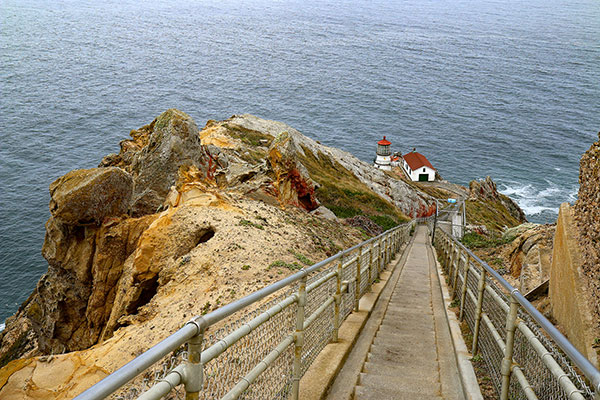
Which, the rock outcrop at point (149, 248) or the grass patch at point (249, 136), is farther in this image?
the grass patch at point (249, 136)

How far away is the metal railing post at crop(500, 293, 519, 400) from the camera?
533 cm

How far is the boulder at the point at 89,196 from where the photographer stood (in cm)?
1750

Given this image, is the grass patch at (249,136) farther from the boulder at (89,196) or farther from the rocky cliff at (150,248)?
the boulder at (89,196)

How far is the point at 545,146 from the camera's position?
277 ft

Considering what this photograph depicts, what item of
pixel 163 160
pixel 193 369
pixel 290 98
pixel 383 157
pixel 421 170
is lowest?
pixel 193 369

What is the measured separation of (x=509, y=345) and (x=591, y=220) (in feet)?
16.2

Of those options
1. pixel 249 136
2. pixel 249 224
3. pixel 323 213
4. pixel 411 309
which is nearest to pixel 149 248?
pixel 249 224

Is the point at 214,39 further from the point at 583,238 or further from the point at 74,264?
the point at 583,238

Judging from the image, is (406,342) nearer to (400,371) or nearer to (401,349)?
(401,349)

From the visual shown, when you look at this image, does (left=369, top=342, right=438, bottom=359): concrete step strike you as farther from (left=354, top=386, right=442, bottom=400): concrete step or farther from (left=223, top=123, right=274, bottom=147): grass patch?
(left=223, top=123, right=274, bottom=147): grass patch

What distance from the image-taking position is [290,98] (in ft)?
320

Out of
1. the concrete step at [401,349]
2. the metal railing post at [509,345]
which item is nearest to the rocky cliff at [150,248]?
the concrete step at [401,349]

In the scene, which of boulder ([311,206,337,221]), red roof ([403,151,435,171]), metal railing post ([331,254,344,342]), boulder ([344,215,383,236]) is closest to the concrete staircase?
metal railing post ([331,254,344,342])

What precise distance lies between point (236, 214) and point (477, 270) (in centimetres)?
905
